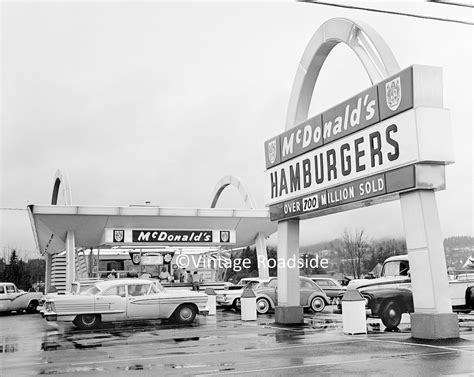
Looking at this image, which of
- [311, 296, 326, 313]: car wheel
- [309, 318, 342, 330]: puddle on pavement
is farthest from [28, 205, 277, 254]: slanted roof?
[309, 318, 342, 330]: puddle on pavement

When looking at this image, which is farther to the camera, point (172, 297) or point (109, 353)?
point (172, 297)

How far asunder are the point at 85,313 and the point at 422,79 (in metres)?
11.4

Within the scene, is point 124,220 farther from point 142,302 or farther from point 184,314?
point 142,302

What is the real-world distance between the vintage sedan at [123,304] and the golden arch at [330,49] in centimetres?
654

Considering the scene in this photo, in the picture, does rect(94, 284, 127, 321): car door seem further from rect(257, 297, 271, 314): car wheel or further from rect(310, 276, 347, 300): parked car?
rect(310, 276, 347, 300): parked car

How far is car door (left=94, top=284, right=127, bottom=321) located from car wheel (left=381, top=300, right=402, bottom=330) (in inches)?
302

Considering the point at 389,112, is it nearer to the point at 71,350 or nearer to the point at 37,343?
the point at 71,350

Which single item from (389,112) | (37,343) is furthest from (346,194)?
(37,343)

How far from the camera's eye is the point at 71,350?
1213cm

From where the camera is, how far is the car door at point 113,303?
17250 millimetres

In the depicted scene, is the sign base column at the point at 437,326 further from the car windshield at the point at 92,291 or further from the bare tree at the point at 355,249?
the bare tree at the point at 355,249

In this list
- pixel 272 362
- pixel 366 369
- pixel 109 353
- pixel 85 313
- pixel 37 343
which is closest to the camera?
pixel 366 369

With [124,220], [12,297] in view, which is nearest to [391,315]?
[124,220]

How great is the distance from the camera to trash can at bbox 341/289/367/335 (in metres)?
13.5
